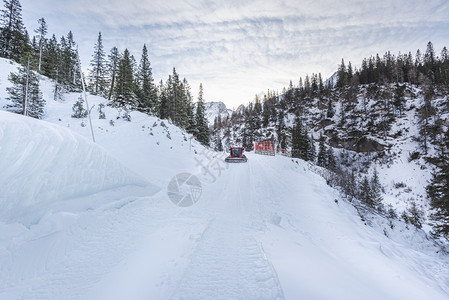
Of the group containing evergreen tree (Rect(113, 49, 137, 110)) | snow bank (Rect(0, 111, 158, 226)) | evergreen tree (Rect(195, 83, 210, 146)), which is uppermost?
evergreen tree (Rect(113, 49, 137, 110))

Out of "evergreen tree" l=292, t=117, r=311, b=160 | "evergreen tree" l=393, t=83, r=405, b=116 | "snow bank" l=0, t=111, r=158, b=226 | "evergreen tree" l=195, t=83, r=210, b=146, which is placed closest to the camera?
"snow bank" l=0, t=111, r=158, b=226

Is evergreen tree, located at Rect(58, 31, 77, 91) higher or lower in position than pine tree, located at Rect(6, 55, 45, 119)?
higher

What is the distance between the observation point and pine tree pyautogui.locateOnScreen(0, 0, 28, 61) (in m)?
30.8

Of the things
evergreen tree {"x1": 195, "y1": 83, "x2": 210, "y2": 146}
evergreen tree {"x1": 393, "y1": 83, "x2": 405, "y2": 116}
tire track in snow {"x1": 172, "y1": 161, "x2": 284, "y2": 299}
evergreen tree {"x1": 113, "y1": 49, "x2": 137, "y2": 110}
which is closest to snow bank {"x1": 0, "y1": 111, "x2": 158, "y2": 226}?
tire track in snow {"x1": 172, "y1": 161, "x2": 284, "y2": 299}

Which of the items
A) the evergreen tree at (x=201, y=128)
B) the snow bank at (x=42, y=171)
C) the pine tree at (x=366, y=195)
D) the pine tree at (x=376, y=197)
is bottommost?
the pine tree at (x=376, y=197)

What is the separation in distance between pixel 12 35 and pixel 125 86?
25819mm

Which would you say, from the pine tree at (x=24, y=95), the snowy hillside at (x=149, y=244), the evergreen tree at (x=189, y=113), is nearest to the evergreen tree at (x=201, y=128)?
the evergreen tree at (x=189, y=113)

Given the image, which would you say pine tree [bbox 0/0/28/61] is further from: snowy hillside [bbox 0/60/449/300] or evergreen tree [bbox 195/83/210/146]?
snowy hillside [bbox 0/60/449/300]

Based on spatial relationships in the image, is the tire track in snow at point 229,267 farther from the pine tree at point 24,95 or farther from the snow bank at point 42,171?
the pine tree at point 24,95

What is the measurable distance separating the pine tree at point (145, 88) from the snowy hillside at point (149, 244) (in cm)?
2749

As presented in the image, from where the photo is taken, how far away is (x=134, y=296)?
2.30 m

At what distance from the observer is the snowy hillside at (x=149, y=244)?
2.51m

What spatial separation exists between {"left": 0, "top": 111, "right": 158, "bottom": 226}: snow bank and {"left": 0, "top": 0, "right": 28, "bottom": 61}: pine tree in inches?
1748

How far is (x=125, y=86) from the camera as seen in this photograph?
26953 millimetres
